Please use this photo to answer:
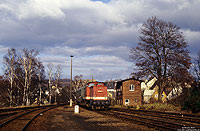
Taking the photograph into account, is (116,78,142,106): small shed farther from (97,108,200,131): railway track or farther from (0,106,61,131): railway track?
(0,106,61,131): railway track

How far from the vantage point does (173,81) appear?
3653 centimetres

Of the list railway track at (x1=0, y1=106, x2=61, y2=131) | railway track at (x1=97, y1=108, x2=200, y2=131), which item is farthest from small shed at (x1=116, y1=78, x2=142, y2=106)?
railway track at (x1=0, y1=106, x2=61, y2=131)

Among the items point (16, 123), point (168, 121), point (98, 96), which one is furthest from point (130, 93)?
point (16, 123)

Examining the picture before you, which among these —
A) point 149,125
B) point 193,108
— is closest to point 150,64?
point 193,108

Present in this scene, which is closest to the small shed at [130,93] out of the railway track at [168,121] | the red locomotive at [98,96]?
the red locomotive at [98,96]

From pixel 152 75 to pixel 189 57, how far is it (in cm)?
634

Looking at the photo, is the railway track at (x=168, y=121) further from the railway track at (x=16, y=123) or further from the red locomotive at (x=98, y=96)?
the red locomotive at (x=98, y=96)

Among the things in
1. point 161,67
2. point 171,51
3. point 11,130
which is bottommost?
point 11,130

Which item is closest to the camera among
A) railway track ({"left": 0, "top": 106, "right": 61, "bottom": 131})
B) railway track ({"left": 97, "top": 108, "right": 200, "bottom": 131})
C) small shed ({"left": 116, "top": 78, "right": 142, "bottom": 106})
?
railway track ({"left": 97, "top": 108, "right": 200, "bottom": 131})

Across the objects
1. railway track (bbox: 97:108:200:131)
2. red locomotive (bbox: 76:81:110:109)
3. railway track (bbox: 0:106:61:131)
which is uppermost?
red locomotive (bbox: 76:81:110:109)

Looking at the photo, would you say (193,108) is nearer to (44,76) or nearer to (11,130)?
(11,130)

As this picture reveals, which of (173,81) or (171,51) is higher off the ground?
(171,51)

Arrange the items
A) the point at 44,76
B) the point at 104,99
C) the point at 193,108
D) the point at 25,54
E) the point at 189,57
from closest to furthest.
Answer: the point at 193,108 → the point at 104,99 → the point at 189,57 → the point at 25,54 → the point at 44,76

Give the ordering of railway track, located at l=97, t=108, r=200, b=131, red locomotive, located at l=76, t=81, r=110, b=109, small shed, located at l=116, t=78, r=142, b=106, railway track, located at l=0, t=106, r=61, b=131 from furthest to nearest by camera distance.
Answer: small shed, located at l=116, t=78, r=142, b=106 < red locomotive, located at l=76, t=81, r=110, b=109 < railway track, located at l=0, t=106, r=61, b=131 < railway track, located at l=97, t=108, r=200, b=131
